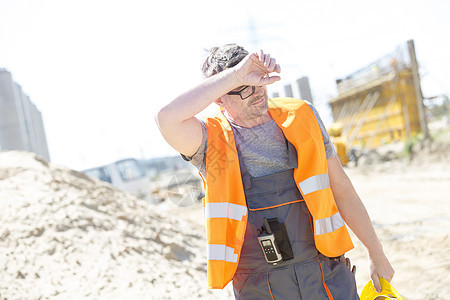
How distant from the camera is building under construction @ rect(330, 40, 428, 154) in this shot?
55.0ft

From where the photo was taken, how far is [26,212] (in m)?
4.64

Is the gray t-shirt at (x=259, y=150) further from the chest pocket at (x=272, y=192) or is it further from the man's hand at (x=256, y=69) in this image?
the man's hand at (x=256, y=69)

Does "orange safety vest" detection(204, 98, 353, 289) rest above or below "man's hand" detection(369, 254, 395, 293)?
above

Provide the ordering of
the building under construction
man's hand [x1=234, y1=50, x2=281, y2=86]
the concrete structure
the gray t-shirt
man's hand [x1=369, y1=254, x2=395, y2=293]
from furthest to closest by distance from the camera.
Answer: the building under construction < the concrete structure < man's hand [x1=369, y1=254, x2=395, y2=293] < the gray t-shirt < man's hand [x1=234, y1=50, x2=281, y2=86]

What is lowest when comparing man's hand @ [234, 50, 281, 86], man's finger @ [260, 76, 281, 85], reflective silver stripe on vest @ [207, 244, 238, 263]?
reflective silver stripe on vest @ [207, 244, 238, 263]

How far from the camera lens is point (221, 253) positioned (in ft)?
5.69

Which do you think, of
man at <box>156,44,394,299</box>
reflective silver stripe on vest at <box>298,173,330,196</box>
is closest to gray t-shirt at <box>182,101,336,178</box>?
man at <box>156,44,394,299</box>

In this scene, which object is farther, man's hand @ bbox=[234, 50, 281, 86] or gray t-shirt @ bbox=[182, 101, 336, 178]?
gray t-shirt @ bbox=[182, 101, 336, 178]

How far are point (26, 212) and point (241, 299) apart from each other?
3.72 meters

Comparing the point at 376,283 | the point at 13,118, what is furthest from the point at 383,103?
the point at 376,283

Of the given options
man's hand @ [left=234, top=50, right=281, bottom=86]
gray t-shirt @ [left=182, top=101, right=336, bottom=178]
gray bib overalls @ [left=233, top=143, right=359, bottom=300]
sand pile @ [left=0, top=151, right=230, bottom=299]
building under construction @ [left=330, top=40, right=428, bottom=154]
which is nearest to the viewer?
man's hand @ [left=234, top=50, right=281, bottom=86]

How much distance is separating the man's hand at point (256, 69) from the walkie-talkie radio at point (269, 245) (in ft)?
1.93

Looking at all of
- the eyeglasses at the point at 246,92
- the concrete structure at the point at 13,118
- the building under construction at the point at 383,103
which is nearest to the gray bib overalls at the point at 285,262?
the eyeglasses at the point at 246,92

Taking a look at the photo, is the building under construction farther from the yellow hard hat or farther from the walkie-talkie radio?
the walkie-talkie radio
